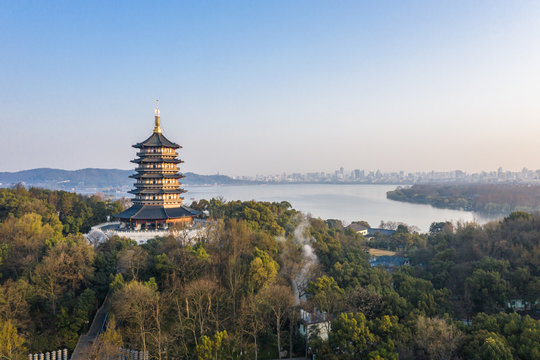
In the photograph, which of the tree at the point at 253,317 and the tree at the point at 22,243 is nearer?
the tree at the point at 253,317

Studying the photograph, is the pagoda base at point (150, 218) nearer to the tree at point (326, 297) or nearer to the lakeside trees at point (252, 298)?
the lakeside trees at point (252, 298)

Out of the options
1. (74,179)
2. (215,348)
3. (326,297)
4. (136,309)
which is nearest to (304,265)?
(326,297)

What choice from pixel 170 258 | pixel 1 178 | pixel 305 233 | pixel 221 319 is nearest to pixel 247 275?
pixel 221 319

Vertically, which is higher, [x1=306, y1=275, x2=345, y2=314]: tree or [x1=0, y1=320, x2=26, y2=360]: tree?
[x1=306, y1=275, x2=345, y2=314]: tree

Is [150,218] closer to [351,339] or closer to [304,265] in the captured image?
[304,265]

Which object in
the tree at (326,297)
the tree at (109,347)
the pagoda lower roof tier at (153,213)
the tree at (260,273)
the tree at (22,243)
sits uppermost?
the pagoda lower roof tier at (153,213)

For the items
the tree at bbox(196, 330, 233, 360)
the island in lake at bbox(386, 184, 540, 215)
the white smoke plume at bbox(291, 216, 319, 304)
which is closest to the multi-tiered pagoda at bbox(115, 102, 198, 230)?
the white smoke plume at bbox(291, 216, 319, 304)

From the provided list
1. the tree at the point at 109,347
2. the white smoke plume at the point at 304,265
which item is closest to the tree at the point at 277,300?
the white smoke plume at the point at 304,265

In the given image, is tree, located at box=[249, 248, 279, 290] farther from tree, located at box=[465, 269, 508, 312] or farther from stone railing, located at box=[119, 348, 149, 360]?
tree, located at box=[465, 269, 508, 312]
